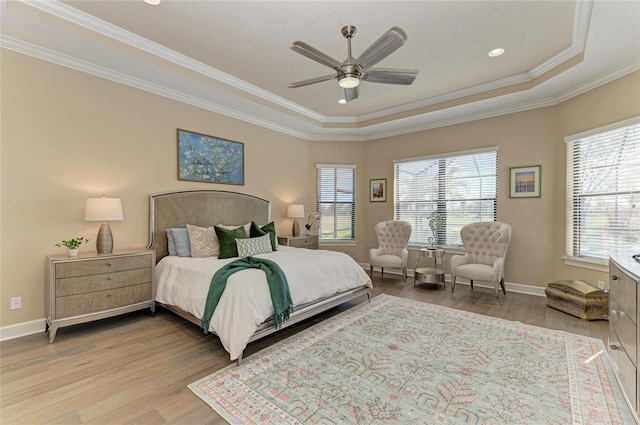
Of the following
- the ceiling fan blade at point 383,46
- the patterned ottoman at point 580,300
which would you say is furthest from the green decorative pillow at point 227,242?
the patterned ottoman at point 580,300

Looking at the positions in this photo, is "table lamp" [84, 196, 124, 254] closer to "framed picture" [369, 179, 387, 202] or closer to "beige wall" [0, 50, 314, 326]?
"beige wall" [0, 50, 314, 326]

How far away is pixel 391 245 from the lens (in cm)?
580

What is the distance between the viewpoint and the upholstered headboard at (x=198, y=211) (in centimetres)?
399

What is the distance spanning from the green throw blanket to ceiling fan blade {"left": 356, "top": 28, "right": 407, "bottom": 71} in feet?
7.11

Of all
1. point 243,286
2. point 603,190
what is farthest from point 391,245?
point 243,286

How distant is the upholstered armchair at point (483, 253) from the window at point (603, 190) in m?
0.86

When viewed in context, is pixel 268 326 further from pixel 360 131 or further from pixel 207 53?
pixel 360 131

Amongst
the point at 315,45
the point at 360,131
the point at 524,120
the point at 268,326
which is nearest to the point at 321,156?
the point at 360,131

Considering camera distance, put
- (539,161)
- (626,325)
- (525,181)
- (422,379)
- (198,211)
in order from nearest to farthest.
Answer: (626,325), (422,379), (198,211), (539,161), (525,181)

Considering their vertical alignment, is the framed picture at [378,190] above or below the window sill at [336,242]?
above

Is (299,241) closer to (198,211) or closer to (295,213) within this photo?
(295,213)

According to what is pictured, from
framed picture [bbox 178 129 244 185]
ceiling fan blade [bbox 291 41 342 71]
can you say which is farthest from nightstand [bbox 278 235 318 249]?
ceiling fan blade [bbox 291 41 342 71]

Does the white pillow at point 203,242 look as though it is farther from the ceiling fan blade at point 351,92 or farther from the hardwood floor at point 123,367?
the ceiling fan blade at point 351,92

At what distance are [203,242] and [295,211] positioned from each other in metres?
2.17
